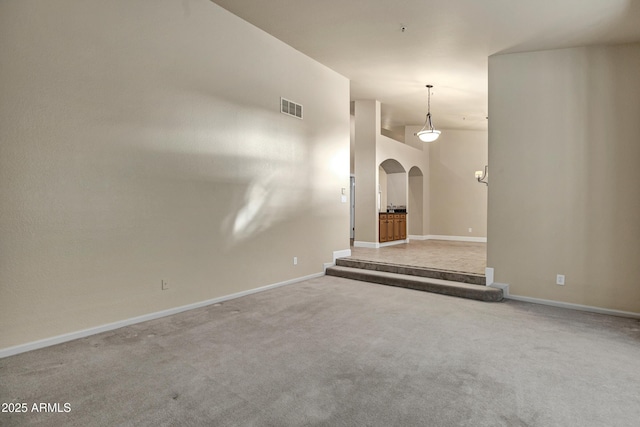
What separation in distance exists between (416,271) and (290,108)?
3303 mm

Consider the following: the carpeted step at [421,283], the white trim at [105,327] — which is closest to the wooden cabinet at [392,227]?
the carpeted step at [421,283]

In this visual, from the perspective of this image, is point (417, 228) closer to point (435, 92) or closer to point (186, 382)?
point (435, 92)

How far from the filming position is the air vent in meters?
5.16

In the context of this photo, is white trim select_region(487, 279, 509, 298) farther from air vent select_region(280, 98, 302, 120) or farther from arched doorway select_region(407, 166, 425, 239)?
arched doorway select_region(407, 166, 425, 239)

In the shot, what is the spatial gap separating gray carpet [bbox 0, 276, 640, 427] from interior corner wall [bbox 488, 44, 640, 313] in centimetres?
80

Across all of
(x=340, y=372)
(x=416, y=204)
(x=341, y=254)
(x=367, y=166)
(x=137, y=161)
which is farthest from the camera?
(x=416, y=204)

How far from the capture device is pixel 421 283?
198 inches

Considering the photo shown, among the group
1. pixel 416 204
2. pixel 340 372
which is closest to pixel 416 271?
pixel 340 372

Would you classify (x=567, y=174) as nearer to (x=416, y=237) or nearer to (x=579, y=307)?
(x=579, y=307)

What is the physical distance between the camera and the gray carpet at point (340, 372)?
1960mm

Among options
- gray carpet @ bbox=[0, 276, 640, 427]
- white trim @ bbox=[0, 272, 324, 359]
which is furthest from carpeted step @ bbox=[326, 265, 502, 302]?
white trim @ bbox=[0, 272, 324, 359]

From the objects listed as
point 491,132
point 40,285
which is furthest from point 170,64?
point 491,132

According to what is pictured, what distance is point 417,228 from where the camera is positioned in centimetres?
1067

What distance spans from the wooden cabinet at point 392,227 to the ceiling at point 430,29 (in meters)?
3.68
